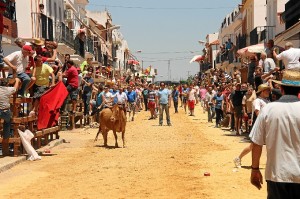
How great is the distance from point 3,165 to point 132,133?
10224 millimetres

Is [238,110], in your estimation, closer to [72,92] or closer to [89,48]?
[72,92]

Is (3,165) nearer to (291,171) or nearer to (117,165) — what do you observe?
(117,165)

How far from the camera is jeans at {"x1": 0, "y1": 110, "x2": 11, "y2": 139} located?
1235 cm

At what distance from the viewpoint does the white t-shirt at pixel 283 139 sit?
5.07 metres

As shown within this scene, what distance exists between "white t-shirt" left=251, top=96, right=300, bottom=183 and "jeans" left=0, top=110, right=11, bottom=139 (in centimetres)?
832

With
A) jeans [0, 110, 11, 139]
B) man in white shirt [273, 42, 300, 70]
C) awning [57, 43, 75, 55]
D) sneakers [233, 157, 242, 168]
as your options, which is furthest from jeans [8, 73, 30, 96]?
awning [57, 43, 75, 55]

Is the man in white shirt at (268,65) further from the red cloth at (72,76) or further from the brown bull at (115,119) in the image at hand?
the red cloth at (72,76)

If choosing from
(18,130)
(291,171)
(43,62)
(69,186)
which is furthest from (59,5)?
(291,171)

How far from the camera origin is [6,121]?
1257 cm

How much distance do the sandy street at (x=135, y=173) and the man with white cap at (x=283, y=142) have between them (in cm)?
314

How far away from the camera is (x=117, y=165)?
11.8 metres

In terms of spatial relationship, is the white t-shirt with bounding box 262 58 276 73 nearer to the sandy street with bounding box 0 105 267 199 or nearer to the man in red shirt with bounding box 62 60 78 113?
the sandy street with bounding box 0 105 267 199

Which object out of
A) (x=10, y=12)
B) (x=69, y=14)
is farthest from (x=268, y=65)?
(x=69, y=14)

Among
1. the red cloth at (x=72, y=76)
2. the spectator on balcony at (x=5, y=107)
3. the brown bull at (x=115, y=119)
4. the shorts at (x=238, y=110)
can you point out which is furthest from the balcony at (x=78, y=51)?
the spectator on balcony at (x=5, y=107)
